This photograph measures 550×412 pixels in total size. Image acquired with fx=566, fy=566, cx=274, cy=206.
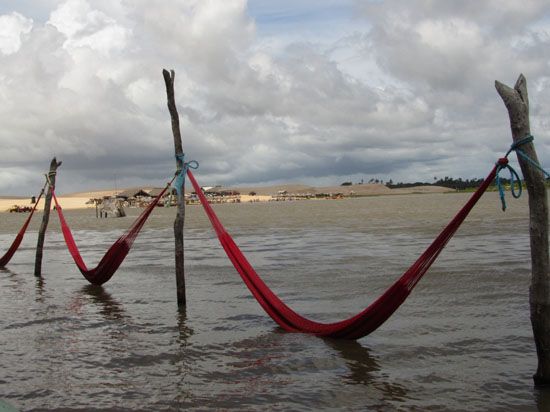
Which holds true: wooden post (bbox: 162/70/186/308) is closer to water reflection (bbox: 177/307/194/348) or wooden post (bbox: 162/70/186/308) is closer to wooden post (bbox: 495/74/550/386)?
water reflection (bbox: 177/307/194/348)

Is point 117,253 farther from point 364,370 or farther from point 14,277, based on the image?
point 364,370

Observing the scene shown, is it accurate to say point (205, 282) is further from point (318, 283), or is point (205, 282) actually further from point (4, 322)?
point (4, 322)

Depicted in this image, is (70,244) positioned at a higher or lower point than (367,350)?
higher

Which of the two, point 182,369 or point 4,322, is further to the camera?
point 4,322

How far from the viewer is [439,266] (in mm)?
11586

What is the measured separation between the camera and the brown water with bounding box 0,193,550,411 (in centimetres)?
469

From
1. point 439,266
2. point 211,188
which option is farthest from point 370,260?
point 211,188

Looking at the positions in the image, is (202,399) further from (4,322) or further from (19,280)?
(19,280)

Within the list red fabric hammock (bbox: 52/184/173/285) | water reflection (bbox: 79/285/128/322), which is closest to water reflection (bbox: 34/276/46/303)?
water reflection (bbox: 79/285/128/322)

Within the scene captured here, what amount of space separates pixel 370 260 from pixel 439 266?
183 centimetres

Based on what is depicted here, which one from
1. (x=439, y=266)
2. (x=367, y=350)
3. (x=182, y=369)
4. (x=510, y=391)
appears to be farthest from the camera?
(x=439, y=266)

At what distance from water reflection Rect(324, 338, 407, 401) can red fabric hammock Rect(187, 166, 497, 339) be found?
123 mm

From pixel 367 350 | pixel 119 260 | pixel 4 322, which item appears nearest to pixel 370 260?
pixel 119 260

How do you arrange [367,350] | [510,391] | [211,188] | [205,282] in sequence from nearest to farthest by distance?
[510,391], [367,350], [205,282], [211,188]
